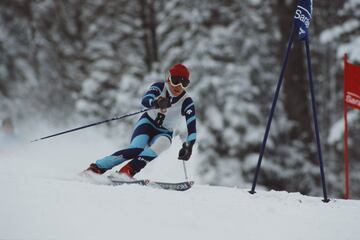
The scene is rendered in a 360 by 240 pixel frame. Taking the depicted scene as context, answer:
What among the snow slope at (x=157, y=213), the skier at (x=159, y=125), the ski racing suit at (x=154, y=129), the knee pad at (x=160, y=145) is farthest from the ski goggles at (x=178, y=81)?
the snow slope at (x=157, y=213)

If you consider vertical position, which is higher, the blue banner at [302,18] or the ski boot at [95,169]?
the blue banner at [302,18]

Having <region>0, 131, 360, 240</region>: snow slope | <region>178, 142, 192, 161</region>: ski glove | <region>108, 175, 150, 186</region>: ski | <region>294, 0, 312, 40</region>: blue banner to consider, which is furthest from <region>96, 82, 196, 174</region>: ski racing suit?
<region>294, 0, 312, 40</region>: blue banner

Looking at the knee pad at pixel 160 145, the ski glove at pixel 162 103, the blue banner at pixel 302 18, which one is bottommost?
the knee pad at pixel 160 145

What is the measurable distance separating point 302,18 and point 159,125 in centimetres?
246

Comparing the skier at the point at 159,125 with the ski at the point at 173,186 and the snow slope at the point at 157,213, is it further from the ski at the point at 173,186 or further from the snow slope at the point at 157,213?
the snow slope at the point at 157,213

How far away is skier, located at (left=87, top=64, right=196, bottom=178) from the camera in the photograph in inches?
278

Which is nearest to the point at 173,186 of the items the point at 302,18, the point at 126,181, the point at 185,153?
the point at 185,153

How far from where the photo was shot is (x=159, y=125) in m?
7.54

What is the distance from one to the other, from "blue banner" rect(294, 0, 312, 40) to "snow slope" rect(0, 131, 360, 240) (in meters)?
2.05

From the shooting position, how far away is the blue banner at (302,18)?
6473 millimetres

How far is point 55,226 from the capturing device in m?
4.84

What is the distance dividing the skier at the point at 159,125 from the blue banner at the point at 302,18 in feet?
5.13

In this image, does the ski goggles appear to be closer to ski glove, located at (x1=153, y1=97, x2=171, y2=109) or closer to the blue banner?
ski glove, located at (x1=153, y1=97, x2=171, y2=109)

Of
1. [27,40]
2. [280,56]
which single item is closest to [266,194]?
[280,56]
